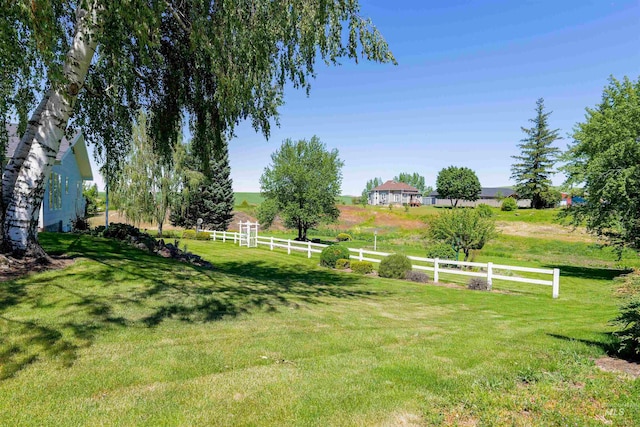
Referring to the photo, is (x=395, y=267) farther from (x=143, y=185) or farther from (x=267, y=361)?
(x=143, y=185)

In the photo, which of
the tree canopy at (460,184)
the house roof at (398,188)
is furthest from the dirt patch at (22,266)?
the house roof at (398,188)

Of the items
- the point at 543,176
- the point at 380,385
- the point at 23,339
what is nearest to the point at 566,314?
the point at 380,385

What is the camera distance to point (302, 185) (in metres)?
38.2

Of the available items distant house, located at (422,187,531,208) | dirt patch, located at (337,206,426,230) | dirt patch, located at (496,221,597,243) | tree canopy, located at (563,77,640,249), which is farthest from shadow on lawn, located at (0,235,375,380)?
distant house, located at (422,187,531,208)

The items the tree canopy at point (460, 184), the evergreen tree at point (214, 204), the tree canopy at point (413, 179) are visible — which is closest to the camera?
the evergreen tree at point (214, 204)

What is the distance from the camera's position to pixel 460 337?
6.53 m

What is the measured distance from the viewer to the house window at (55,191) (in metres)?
18.7

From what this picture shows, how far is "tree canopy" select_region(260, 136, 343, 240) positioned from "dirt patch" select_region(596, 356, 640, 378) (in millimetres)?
32789

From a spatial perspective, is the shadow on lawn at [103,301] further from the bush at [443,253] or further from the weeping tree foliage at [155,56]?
the bush at [443,253]

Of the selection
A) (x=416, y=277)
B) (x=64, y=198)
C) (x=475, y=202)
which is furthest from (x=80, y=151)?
(x=475, y=202)

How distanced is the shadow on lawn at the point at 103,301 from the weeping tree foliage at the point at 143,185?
22311 mm

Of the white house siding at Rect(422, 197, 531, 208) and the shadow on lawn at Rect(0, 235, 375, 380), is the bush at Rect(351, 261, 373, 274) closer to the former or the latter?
the shadow on lawn at Rect(0, 235, 375, 380)

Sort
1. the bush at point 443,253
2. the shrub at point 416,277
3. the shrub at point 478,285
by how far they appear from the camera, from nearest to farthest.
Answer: the shrub at point 478,285, the shrub at point 416,277, the bush at point 443,253

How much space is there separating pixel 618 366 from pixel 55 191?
2392 cm
